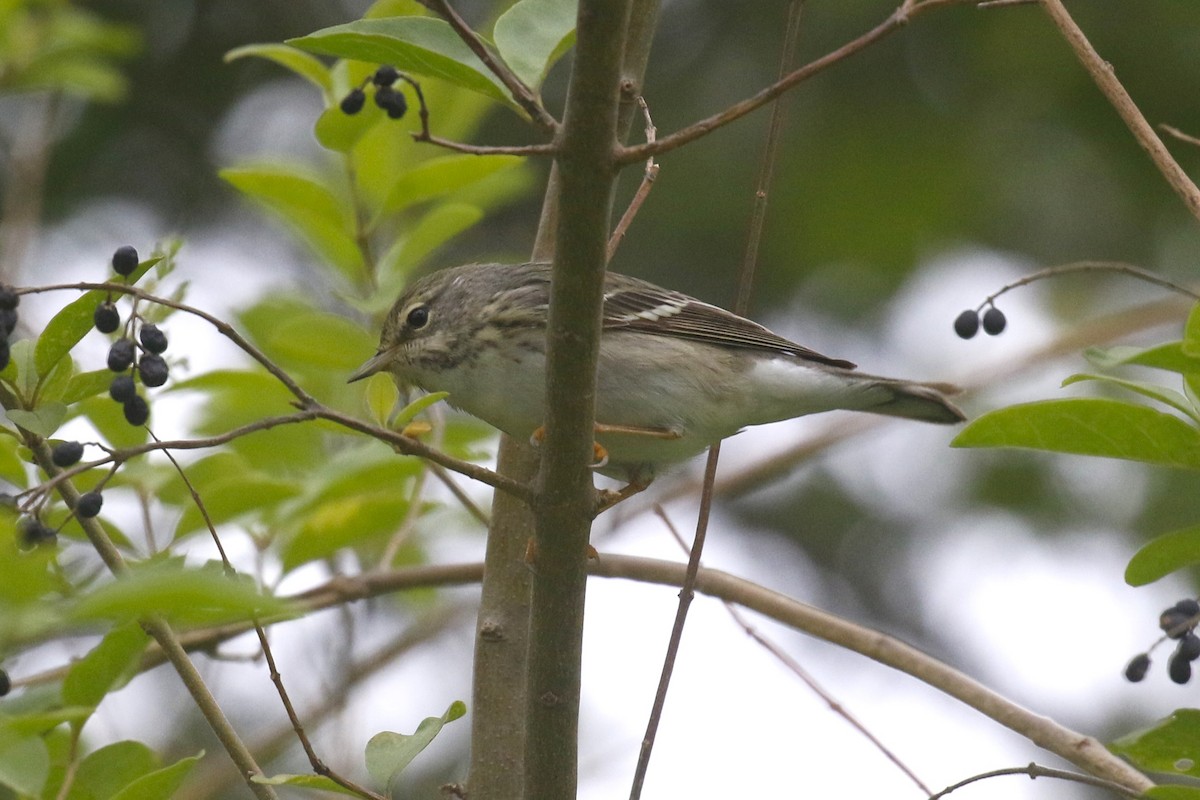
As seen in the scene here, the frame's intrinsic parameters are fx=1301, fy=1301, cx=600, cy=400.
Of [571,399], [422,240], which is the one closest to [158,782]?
[571,399]

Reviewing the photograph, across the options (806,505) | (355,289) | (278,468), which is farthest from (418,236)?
(806,505)

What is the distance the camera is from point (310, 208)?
449cm

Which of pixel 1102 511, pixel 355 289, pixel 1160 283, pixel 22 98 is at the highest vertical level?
pixel 22 98

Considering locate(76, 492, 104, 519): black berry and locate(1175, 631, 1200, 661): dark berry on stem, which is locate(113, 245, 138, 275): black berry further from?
locate(1175, 631, 1200, 661): dark berry on stem

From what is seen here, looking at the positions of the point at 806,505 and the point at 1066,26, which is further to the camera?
the point at 806,505

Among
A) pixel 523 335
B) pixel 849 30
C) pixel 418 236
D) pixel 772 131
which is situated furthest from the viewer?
pixel 849 30

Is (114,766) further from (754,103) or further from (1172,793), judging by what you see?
(1172,793)

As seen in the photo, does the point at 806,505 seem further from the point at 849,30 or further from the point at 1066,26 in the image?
the point at 1066,26

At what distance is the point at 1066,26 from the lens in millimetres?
3254

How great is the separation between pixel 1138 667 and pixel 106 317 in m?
2.54

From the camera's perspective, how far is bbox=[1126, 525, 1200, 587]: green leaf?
9.38 ft

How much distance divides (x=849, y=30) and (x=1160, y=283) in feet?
22.3

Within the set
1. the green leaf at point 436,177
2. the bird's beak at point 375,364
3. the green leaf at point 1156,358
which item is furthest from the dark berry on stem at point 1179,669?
the bird's beak at point 375,364

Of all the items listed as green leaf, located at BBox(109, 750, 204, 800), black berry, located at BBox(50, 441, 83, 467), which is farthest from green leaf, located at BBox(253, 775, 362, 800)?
black berry, located at BBox(50, 441, 83, 467)
